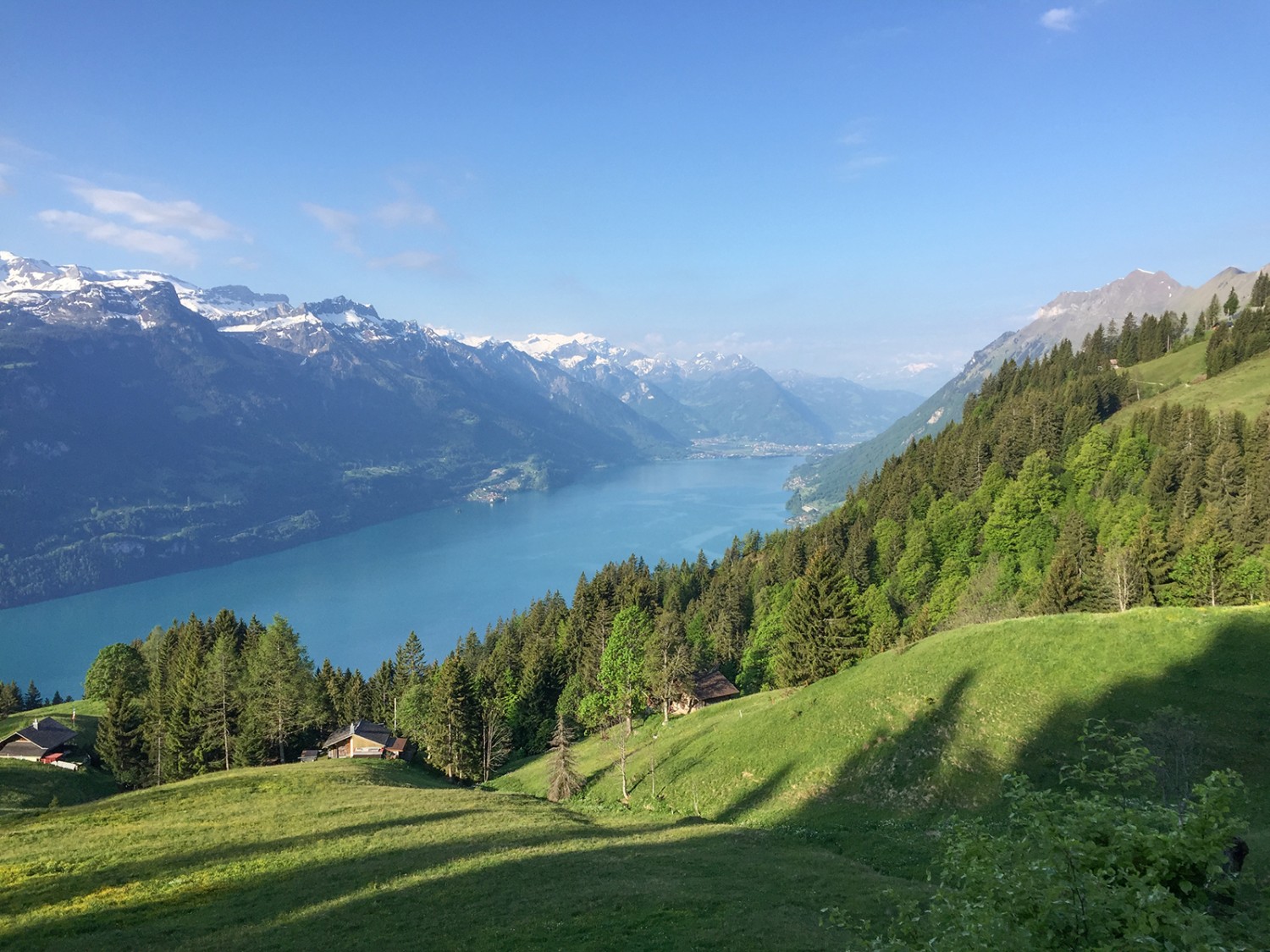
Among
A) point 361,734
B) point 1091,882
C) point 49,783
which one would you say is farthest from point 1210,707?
point 49,783

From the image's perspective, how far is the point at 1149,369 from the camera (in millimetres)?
115375

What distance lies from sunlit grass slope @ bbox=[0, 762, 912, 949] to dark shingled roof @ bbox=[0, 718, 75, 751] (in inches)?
1458

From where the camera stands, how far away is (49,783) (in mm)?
52500

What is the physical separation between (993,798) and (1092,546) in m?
53.3

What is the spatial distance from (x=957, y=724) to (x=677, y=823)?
1702cm

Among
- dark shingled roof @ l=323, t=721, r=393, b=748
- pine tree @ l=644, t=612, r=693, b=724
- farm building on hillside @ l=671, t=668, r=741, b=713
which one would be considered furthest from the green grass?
dark shingled roof @ l=323, t=721, r=393, b=748

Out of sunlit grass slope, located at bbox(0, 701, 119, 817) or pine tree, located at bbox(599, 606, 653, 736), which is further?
pine tree, located at bbox(599, 606, 653, 736)

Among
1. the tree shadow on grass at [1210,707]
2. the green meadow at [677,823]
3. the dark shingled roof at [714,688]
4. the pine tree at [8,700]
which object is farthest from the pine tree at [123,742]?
the tree shadow on grass at [1210,707]

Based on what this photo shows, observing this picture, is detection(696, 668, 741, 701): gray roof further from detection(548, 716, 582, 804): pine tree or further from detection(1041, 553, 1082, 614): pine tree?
detection(1041, 553, 1082, 614): pine tree

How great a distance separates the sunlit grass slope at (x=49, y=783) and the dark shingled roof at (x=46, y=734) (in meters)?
2.64

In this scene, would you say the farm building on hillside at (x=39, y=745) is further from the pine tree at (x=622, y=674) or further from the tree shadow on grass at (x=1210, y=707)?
the tree shadow on grass at (x=1210, y=707)

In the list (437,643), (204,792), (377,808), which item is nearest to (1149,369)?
(377,808)

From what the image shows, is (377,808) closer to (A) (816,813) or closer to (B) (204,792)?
(B) (204,792)

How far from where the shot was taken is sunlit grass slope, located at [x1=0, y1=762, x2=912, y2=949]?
17797 mm
